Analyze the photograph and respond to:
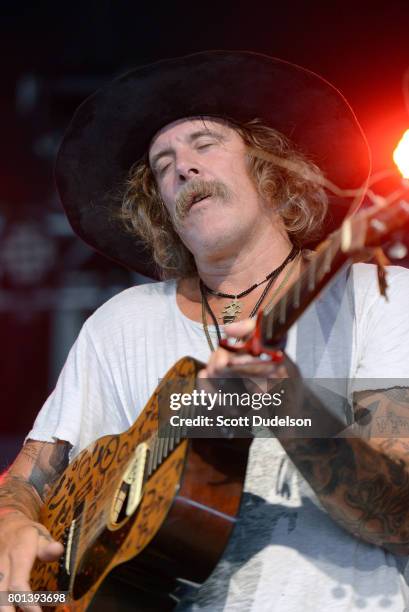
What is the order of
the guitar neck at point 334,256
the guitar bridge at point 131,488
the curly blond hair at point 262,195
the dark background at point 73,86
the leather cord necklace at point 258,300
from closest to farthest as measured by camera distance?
1. the guitar neck at point 334,256
2. the guitar bridge at point 131,488
3. the leather cord necklace at point 258,300
4. the curly blond hair at point 262,195
5. the dark background at point 73,86

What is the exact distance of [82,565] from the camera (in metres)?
1.83

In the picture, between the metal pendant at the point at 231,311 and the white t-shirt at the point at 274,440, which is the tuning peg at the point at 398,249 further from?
the metal pendant at the point at 231,311

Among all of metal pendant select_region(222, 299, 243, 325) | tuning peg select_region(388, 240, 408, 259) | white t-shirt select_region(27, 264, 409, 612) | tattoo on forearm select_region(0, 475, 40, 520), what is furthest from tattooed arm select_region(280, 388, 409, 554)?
tattoo on forearm select_region(0, 475, 40, 520)

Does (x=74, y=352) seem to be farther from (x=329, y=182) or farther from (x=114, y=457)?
(x=329, y=182)

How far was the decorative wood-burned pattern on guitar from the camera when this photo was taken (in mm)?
1635

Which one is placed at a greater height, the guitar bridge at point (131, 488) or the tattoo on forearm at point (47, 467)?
the tattoo on forearm at point (47, 467)

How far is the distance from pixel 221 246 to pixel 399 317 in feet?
1.84

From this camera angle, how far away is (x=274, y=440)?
75.9 inches

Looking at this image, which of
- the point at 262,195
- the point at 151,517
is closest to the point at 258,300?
the point at 262,195

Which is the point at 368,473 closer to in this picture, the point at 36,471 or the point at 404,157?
the point at 404,157

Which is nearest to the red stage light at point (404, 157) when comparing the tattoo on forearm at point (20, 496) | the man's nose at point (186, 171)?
the man's nose at point (186, 171)

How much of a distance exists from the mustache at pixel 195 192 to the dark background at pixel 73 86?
2.77 ft

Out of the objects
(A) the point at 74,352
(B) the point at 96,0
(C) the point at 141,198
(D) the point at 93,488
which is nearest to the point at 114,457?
(D) the point at 93,488

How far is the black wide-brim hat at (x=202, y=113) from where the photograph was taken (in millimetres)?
2434
